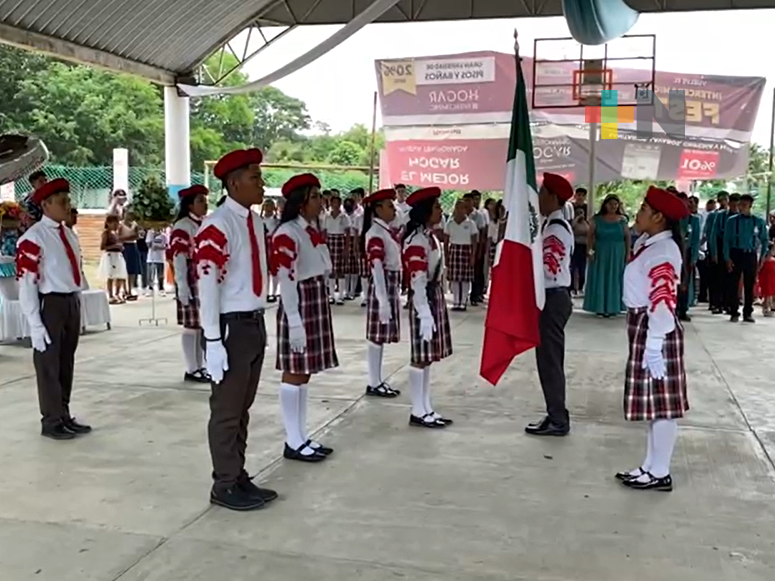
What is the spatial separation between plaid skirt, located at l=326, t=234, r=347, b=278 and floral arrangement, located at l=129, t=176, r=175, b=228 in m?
2.59

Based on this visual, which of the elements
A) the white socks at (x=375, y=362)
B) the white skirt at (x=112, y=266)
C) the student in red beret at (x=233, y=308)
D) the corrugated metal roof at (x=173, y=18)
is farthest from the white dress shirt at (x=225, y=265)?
the white skirt at (x=112, y=266)

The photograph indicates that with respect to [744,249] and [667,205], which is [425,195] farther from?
[744,249]

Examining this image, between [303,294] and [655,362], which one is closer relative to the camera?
[655,362]

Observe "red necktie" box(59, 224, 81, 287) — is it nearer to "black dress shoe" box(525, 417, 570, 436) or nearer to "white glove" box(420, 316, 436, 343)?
"white glove" box(420, 316, 436, 343)

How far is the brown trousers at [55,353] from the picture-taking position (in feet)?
15.8

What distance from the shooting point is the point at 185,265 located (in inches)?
241

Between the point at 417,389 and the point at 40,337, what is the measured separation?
7.24 ft

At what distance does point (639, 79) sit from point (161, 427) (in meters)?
11.8

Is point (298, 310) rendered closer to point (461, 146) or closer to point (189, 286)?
point (189, 286)

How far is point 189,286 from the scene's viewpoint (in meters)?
6.20

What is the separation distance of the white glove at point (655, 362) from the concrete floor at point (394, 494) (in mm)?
586

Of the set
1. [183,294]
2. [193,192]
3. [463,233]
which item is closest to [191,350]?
[183,294]

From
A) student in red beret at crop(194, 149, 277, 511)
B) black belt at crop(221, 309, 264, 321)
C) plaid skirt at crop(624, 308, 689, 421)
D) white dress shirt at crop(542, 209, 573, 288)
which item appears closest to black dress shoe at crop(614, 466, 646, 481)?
plaid skirt at crop(624, 308, 689, 421)

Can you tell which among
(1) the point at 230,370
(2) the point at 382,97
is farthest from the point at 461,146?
(1) the point at 230,370
